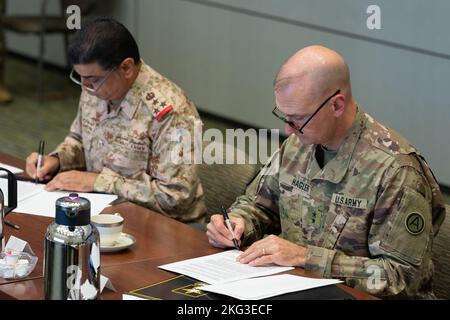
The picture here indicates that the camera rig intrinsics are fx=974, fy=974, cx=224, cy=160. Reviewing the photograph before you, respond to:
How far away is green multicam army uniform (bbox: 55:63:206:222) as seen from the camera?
3.70 metres

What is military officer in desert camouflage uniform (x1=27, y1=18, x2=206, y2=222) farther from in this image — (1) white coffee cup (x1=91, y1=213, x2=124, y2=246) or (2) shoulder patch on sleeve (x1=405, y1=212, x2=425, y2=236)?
(2) shoulder patch on sleeve (x1=405, y1=212, x2=425, y2=236)

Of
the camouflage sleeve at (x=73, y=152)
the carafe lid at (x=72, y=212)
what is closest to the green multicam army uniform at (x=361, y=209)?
the carafe lid at (x=72, y=212)

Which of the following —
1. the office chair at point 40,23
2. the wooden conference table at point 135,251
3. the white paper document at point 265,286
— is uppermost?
the white paper document at point 265,286

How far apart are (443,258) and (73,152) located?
1.68 m

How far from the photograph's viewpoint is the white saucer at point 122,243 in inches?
118

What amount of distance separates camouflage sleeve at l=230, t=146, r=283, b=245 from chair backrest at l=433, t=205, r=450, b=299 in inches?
21.9

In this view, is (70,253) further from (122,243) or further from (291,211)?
(291,211)

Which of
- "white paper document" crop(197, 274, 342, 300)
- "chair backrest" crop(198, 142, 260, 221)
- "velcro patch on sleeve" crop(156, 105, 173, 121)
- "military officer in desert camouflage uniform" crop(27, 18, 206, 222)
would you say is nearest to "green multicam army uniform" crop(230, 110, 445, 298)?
"white paper document" crop(197, 274, 342, 300)

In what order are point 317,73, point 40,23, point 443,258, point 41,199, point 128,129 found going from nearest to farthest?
point 317,73 → point 443,258 → point 41,199 → point 128,129 → point 40,23

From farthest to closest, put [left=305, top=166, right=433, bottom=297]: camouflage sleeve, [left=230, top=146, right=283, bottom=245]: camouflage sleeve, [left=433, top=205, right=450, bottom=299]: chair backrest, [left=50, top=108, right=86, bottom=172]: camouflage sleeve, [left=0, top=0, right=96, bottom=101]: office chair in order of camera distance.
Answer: [left=0, top=0, right=96, bottom=101]: office chair
[left=50, top=108, right=86, bottom=172]: camouflage sleeve
[left=230, top=146, right=283, bottom=245]: camouflage sleeve
[left=433, top=205, right=450, bottom=299]: chair backrest
[left=305, top=166, right=433, bottom=297]: camouflage sleeve

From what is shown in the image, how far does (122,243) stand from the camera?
304 cm

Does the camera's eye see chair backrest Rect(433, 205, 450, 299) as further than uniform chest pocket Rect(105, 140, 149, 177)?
No

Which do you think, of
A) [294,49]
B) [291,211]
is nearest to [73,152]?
[291,211]

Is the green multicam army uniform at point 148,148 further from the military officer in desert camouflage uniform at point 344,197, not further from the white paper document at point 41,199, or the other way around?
the military officer in desert camouflage uniform at point 344,197
